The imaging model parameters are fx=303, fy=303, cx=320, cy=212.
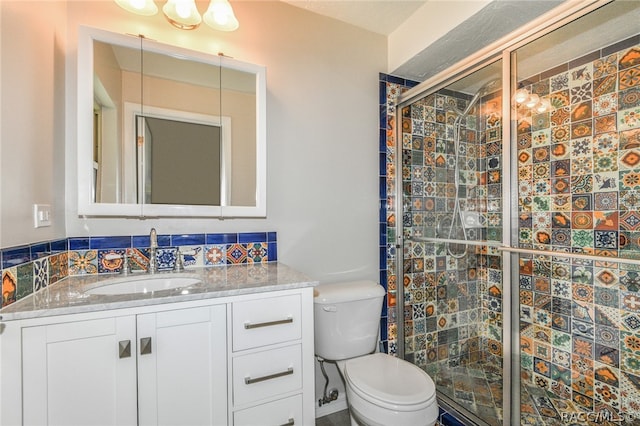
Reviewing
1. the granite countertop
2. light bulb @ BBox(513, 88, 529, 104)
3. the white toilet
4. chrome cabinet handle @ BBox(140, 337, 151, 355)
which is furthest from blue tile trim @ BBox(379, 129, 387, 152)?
chrome cabinet handle @ BBox(140, 337, 151, 355)

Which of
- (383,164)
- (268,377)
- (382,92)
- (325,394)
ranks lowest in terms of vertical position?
(325,394)

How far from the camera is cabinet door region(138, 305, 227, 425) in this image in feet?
3.20

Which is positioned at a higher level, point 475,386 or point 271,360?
point 271,360

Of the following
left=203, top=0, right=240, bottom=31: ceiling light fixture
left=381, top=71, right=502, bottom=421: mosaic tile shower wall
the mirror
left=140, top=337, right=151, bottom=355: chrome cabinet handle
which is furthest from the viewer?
left=381, top=71, right=502, bottom=421: mosaic tile shower wall

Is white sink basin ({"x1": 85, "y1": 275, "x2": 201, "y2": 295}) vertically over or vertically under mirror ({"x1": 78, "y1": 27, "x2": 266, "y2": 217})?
under

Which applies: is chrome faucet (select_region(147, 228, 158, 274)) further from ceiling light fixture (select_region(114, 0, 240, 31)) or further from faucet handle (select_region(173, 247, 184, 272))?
ceiling light fixture (select_region(114, 0, 240, 31))

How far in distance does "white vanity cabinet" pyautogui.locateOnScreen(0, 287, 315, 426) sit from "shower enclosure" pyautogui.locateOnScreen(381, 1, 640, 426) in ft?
3.42

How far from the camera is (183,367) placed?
102cm

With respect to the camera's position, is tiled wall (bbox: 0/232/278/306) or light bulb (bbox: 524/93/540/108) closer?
tiled wall (bbox: 0/232/278/306)

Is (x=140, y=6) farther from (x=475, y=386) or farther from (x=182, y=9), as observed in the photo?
(x=475, y=386)

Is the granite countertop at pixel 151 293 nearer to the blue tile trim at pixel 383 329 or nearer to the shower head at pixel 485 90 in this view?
the blue tile trim at pixel 383 329

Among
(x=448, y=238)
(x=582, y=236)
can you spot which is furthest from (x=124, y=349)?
(x=582, y=236)

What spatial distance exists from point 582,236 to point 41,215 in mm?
2691

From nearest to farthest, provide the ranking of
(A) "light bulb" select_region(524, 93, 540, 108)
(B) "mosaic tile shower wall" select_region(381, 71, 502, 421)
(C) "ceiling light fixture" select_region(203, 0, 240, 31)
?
(C) "ceiling light fixture" select_region(203, 0, 240, 31)
(A) "light bulb" select_region(524, 93, 540, 108)
(B) "mosaic tile shower wall" select_region(381, 71, 502, 421)
